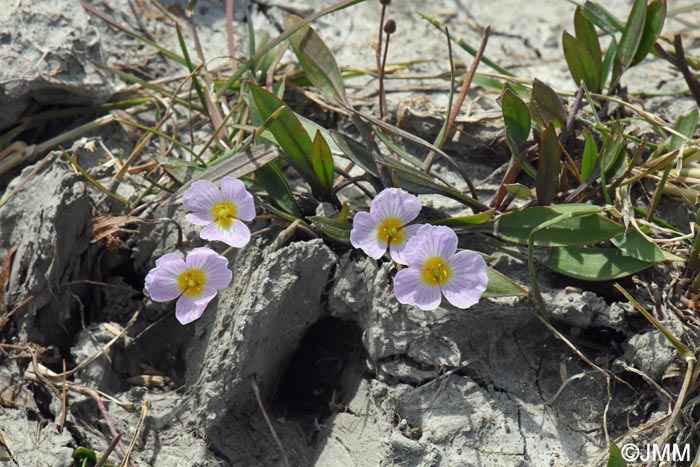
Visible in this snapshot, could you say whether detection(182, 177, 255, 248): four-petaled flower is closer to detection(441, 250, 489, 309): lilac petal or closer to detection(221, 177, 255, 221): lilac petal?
detection(221, 177, 255, 221): lilac petal

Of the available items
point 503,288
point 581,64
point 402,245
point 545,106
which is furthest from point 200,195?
point 581,64

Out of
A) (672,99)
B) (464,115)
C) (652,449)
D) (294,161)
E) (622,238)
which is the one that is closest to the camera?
(652,449)

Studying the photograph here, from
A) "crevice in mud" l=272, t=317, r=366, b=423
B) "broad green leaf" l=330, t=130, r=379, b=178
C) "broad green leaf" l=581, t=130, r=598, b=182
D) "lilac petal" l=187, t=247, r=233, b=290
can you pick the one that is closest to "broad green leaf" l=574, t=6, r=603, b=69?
"broad green leaf" l=581, t=130, r=598, b=182

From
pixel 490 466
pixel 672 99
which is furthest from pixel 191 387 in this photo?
pixel 672 99

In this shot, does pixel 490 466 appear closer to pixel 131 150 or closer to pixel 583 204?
pixel 583 204

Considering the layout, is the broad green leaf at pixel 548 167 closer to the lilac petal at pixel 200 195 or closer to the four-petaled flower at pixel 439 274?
the four-petaled flower at pixel 439 274
